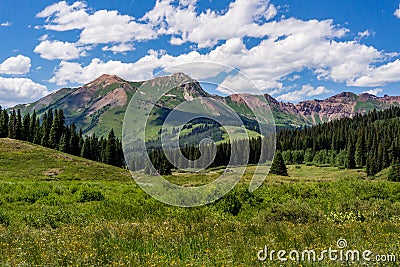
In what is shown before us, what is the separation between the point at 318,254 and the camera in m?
7.84

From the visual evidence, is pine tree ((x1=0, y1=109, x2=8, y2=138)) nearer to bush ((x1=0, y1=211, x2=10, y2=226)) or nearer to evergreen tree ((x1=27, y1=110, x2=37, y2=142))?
evergreen tree ((x1=27, y1=110, x2=37, y2=142))

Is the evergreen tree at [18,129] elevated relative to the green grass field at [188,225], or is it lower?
elevated

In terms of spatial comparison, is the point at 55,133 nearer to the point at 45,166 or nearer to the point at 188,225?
the point at 45,166

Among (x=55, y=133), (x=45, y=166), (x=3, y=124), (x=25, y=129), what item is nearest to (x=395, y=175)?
(x=45, y=166)

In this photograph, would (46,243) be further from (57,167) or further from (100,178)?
(57,167)

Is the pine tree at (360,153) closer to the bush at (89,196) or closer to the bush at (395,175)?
the bush at (395,175)

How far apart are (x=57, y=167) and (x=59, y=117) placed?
51.3 metres

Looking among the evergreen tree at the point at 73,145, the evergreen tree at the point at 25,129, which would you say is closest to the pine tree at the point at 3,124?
the evergreen tree at the point at 25,129

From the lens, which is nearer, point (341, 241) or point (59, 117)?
point (341, 241)

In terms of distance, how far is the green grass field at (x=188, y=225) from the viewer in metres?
7.92

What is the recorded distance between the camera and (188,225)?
41.2 feet

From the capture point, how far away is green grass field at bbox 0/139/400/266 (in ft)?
26.0

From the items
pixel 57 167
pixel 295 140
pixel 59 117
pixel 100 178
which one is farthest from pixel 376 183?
pixel 295 140

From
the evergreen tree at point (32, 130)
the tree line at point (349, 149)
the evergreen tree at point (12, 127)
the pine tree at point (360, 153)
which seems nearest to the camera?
the evergreen tree at point (12, 127)
